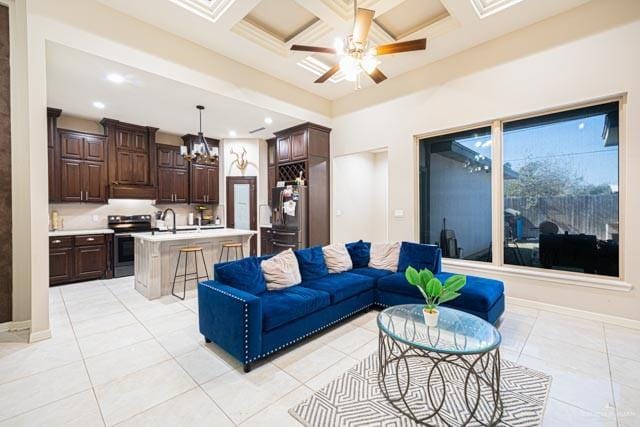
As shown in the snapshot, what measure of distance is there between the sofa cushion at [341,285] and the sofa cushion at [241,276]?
613 millimetres

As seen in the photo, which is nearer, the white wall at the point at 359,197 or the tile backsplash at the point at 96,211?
the tile backsplash at the point at 96,211

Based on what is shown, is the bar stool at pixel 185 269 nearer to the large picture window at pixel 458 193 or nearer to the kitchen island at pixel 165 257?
the kitchen island at pixel 165 257

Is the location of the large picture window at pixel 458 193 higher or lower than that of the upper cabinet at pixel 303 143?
lower

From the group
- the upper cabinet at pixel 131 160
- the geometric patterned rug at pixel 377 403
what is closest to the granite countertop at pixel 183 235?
the upper cabinet at pixel 131 160

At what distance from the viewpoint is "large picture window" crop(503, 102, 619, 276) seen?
3359 mm

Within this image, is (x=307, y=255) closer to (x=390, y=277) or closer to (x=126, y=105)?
(x=390, y=277)

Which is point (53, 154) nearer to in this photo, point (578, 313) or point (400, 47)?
point (400, 47)

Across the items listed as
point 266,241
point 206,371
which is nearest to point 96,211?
point 266,241

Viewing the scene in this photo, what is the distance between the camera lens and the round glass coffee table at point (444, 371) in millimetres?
1737

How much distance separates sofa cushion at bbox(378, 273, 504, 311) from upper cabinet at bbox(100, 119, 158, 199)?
5.46 meters

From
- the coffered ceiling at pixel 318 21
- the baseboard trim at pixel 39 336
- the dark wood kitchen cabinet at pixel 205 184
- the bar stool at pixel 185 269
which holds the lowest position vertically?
the baseboard trim at pixel 39 336

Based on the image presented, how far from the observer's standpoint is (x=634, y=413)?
1.82 metres

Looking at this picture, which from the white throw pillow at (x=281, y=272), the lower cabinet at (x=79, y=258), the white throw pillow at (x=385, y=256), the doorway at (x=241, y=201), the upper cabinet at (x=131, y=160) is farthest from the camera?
the doorway at (x=241, y=201)

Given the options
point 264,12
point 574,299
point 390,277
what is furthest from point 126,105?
point 574,299
